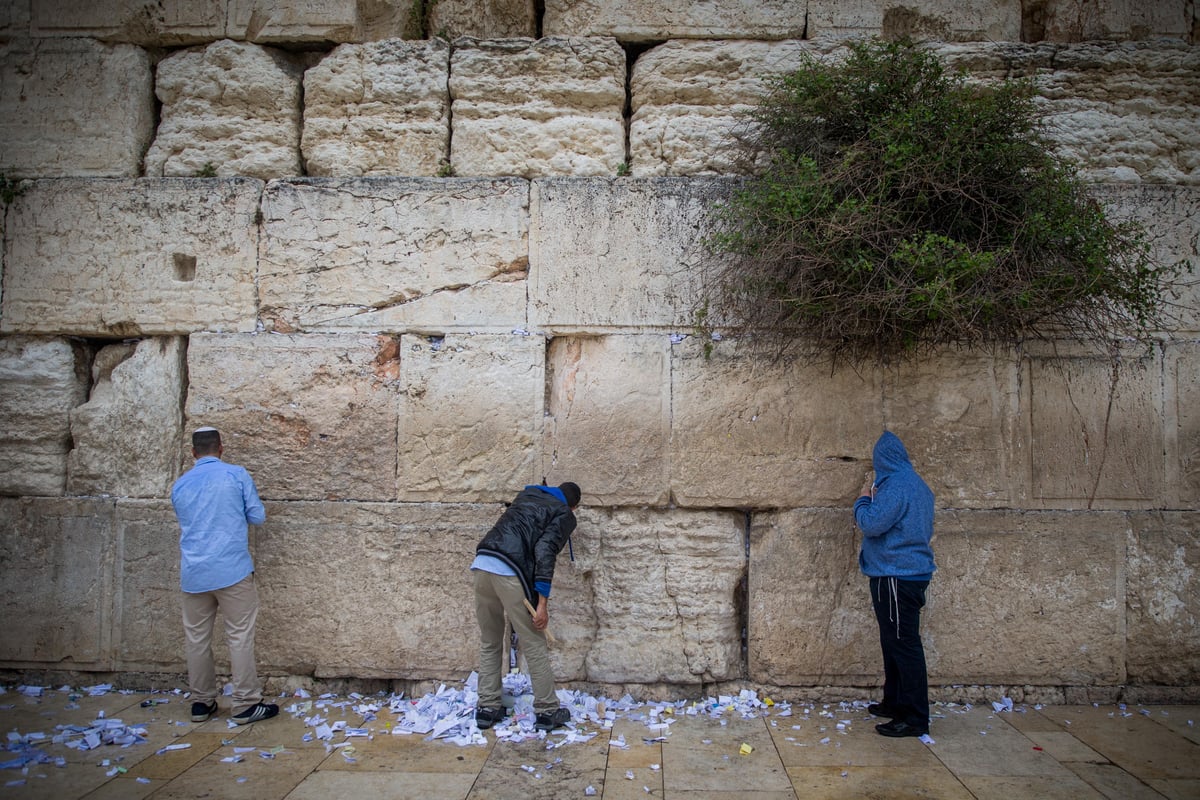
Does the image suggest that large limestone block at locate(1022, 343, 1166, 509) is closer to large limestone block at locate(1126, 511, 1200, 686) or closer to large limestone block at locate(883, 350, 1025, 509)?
large limestone block at locate(883, 350, 1025, 509)

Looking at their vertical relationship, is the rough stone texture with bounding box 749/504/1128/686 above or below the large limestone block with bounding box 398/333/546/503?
below

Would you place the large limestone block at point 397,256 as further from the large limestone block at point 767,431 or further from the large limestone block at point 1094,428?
the large limestone block at point 1094,428

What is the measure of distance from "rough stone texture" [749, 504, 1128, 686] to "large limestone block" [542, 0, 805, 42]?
10.4 feet

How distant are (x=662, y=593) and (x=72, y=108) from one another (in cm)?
478

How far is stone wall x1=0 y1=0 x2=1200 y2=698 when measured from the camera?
14.0 ft

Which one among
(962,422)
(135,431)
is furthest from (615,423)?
(135,431)

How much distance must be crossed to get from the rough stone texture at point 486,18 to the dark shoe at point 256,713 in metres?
4.22

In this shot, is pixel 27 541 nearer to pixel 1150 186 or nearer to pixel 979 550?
pixel 979 550

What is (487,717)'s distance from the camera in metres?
3.87

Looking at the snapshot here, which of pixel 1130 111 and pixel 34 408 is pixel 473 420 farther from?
pixel 1130 111

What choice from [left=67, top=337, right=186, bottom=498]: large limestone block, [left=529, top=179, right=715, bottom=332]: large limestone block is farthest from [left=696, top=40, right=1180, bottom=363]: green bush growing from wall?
[left=67, top=337, right=186, bottom=498]: large limestone block

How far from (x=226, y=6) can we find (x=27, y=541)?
355 cm

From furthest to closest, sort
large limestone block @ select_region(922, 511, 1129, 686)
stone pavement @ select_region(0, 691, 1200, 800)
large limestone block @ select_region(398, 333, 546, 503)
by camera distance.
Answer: large limestone block @ select_region(398, 333, 546, 503) < large limestone block @ select_region(922, 511, 1129, 686) < stone pavement @ select_region(0, 691, 1200, 800)

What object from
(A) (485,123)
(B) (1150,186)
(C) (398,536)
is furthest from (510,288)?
(B) (1150,186)
